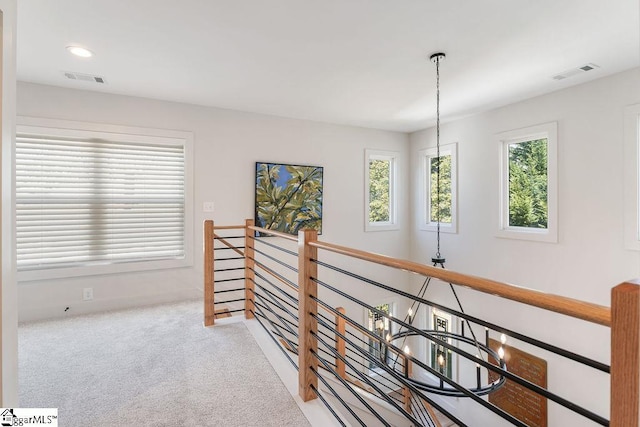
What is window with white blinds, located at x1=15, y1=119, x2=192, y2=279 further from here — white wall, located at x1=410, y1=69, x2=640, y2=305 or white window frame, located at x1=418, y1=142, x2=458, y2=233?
white wall, located at x1=410, y1=69, x2=640, y2=305

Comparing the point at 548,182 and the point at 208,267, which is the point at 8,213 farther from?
the point at 548,182

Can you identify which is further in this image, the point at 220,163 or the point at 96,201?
the point at 220,163

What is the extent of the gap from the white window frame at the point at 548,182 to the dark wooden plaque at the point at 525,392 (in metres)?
1.35

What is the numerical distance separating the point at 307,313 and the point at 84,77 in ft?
10.0

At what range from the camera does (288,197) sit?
4.34m

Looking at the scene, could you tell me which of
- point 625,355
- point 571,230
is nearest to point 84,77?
point 625,355

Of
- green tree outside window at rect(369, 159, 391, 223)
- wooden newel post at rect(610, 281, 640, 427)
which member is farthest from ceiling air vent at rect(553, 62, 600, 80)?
wooden newel post at rect(610, 281, 640, 427)

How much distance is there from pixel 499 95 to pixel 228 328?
3.73 metres

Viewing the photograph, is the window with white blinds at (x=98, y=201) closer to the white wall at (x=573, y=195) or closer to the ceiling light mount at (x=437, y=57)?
the ceiling light mount at (x=437, y=57)

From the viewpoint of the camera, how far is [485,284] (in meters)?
0.83

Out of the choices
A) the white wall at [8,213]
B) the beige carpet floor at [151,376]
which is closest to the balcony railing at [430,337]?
the beige carpet floor at [151,376]

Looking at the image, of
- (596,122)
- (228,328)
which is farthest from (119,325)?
(596,122)

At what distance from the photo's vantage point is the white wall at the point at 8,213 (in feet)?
4.20

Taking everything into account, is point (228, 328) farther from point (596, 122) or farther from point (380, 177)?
point (596, 122)
